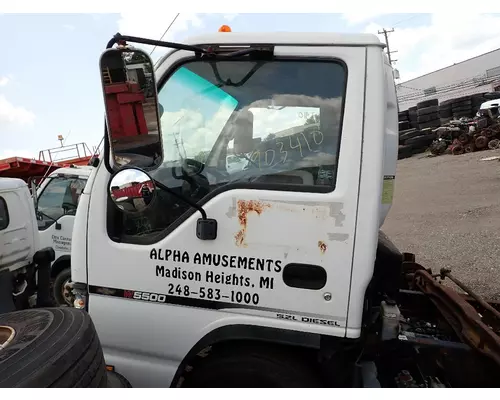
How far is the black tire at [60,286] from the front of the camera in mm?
5879

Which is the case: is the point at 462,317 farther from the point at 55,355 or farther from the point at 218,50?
the point at 55,355

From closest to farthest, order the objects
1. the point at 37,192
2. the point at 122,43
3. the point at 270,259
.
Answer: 1. the point at 122,43
2. the point at 270,259
3. the point at 37,192

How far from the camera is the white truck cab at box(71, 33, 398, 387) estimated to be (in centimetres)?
191

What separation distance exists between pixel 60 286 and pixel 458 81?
4009cm

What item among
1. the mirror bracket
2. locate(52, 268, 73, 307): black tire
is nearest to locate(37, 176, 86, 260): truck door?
locate(52, 268, 73, 307): black tire

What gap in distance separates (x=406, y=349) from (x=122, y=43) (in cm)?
209

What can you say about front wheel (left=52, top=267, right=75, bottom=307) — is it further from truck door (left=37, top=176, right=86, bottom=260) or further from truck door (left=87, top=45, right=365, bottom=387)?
truck door (left=87, top=45, right=365, bottom=387)

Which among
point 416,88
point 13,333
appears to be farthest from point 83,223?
point 416,88

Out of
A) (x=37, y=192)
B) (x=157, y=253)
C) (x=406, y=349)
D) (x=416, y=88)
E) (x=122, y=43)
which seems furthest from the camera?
(x=416, y=88)

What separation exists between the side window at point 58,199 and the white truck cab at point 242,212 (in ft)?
14.8

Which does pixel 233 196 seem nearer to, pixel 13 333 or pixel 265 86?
pixel 265 86

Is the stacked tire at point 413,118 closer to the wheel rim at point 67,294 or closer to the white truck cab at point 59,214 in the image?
the white truck cab at point 59,214

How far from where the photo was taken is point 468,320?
7.79ft

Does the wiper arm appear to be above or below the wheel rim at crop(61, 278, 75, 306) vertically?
above
